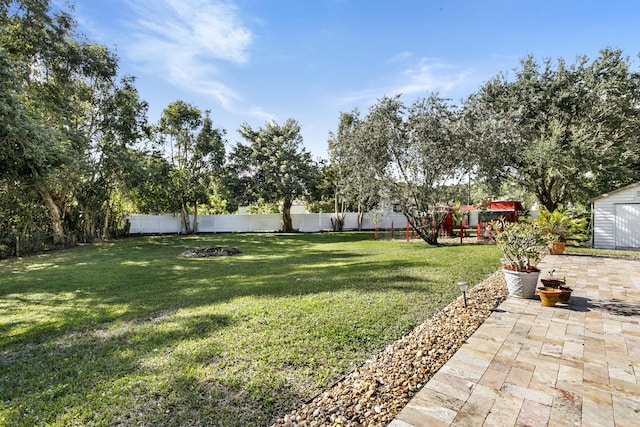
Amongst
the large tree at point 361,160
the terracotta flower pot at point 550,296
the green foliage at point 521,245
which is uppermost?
the large tree at point 361,160

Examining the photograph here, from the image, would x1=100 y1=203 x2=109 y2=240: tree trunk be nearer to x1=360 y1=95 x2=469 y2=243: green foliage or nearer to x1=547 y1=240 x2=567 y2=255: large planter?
x1=360 y1=95 x2=469 y2=243: green foliage

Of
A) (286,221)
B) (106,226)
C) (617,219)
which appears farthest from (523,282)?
(106,226)

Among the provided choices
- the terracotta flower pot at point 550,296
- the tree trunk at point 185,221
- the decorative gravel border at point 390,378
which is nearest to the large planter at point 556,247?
the terracotta flower pot at point 550,296

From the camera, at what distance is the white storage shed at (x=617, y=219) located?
10492mm

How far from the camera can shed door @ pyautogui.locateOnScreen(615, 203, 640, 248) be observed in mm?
10469

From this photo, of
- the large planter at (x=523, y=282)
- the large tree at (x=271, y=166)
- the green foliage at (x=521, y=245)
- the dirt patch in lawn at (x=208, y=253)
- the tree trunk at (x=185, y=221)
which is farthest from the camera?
the tree trunk at (x=185, y=221)

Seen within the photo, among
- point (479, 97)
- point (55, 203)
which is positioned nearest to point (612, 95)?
point (479, 97)

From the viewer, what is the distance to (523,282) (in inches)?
183

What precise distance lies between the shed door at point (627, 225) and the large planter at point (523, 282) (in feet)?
30.4

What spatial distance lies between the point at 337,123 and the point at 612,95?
10.9 m

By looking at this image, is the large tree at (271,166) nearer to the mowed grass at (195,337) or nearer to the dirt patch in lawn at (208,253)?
the dirt patch in lawn at (208,253)

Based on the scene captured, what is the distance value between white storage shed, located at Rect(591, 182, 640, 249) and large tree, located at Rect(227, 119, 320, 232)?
1394 cm

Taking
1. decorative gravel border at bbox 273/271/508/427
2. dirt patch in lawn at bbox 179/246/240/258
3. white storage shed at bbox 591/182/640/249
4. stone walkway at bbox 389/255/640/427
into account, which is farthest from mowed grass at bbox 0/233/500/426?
white storage shed at bbox 591/182/640/249

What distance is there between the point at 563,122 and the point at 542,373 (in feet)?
42.9
